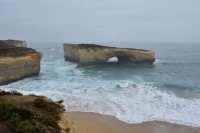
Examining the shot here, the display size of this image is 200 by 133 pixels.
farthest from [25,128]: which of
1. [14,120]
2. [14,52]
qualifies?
[14,52]

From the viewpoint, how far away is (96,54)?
41312mm

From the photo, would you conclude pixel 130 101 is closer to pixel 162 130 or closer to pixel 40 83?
pixel 162 130

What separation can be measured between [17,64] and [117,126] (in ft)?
50.0

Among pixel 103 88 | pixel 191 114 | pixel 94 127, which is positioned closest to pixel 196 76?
pixel 103 88

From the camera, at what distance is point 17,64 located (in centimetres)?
2642

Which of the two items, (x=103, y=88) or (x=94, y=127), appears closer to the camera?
(x=94, y=127)

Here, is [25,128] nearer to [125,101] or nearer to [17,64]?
[125,101]

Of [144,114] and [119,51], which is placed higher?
[119,51]

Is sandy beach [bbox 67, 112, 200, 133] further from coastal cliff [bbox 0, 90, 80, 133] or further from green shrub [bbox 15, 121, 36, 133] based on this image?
green shrub [bbox 15, 121, 36, 133]

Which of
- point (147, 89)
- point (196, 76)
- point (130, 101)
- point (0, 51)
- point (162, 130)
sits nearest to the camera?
point (162, 130)

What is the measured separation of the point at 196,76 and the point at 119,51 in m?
13.0

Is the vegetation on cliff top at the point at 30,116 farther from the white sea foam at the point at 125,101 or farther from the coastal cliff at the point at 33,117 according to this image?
the white sea foam at the point at 125,101

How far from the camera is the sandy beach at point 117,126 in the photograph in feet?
46.9

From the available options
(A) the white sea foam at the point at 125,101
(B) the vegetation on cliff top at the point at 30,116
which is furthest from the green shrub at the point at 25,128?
(A) the white sea foam at the point at 125,101
